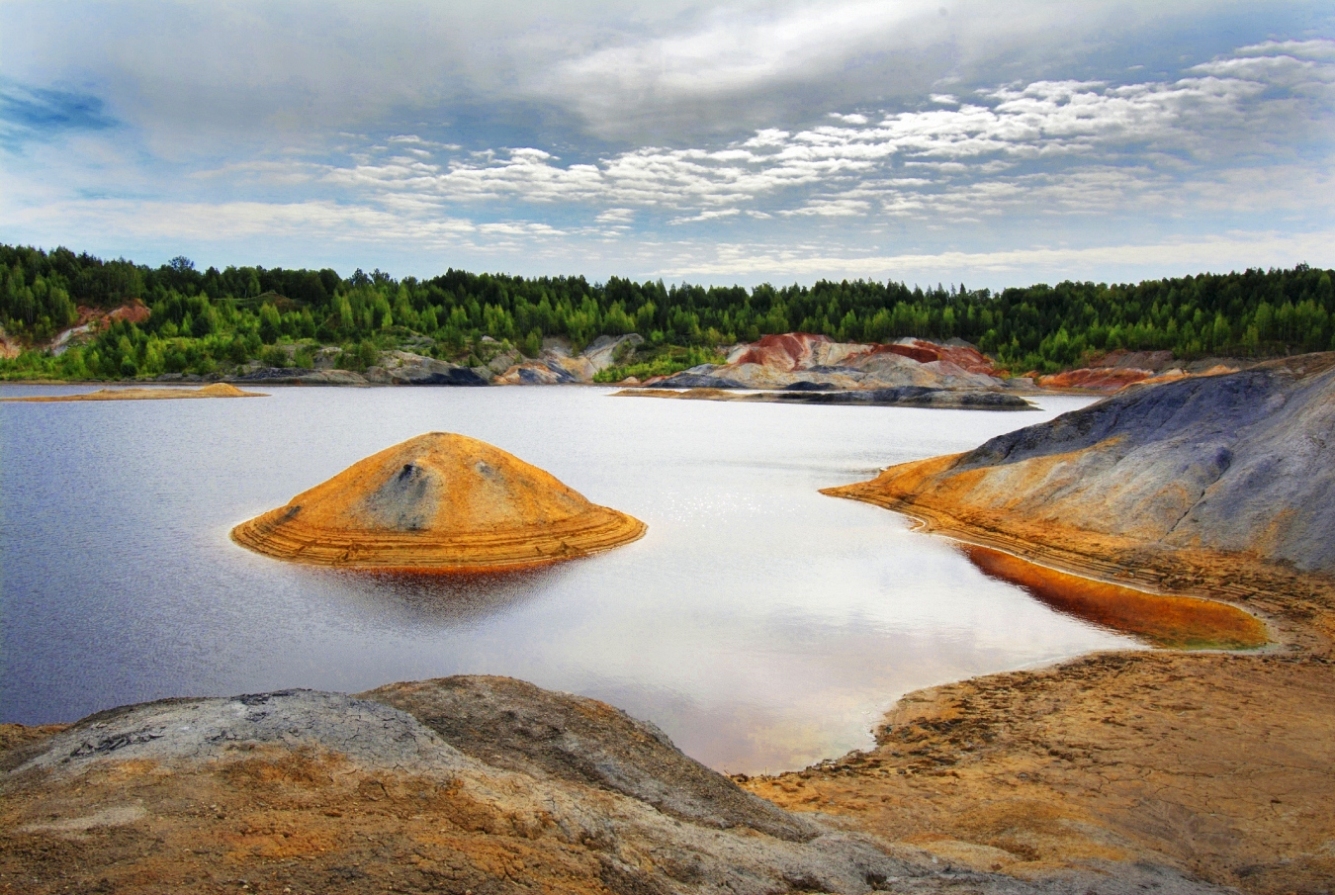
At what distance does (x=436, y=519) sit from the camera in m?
25.3

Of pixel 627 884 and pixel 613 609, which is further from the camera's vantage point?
pixel 613 609

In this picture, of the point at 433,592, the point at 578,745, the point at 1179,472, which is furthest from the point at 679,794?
the point at 1179,472

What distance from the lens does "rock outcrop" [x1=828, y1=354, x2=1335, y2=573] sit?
77.3 ft

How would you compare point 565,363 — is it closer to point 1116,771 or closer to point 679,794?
point 1116,771

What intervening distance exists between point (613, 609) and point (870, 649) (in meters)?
5.75

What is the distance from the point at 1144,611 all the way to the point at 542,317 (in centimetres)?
16155

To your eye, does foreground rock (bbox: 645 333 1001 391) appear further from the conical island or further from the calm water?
the conical island

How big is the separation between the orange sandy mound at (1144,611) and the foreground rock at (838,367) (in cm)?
9729

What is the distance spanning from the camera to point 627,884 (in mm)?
6406

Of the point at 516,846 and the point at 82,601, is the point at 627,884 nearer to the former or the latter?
the point at 516,846

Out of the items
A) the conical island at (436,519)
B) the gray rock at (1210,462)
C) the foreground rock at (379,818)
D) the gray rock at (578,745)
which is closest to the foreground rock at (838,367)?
the gray rock at (1210,462)

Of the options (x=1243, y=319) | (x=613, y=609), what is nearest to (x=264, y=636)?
(x=613, y=609)

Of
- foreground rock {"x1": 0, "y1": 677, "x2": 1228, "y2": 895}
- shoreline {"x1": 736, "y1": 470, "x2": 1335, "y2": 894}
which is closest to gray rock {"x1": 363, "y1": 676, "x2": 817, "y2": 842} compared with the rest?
foreground rock {"x1": 0, "y1": 677, "x2": 1228, "y2": 895}

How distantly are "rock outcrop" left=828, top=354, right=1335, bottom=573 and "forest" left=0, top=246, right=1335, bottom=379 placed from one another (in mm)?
114053
